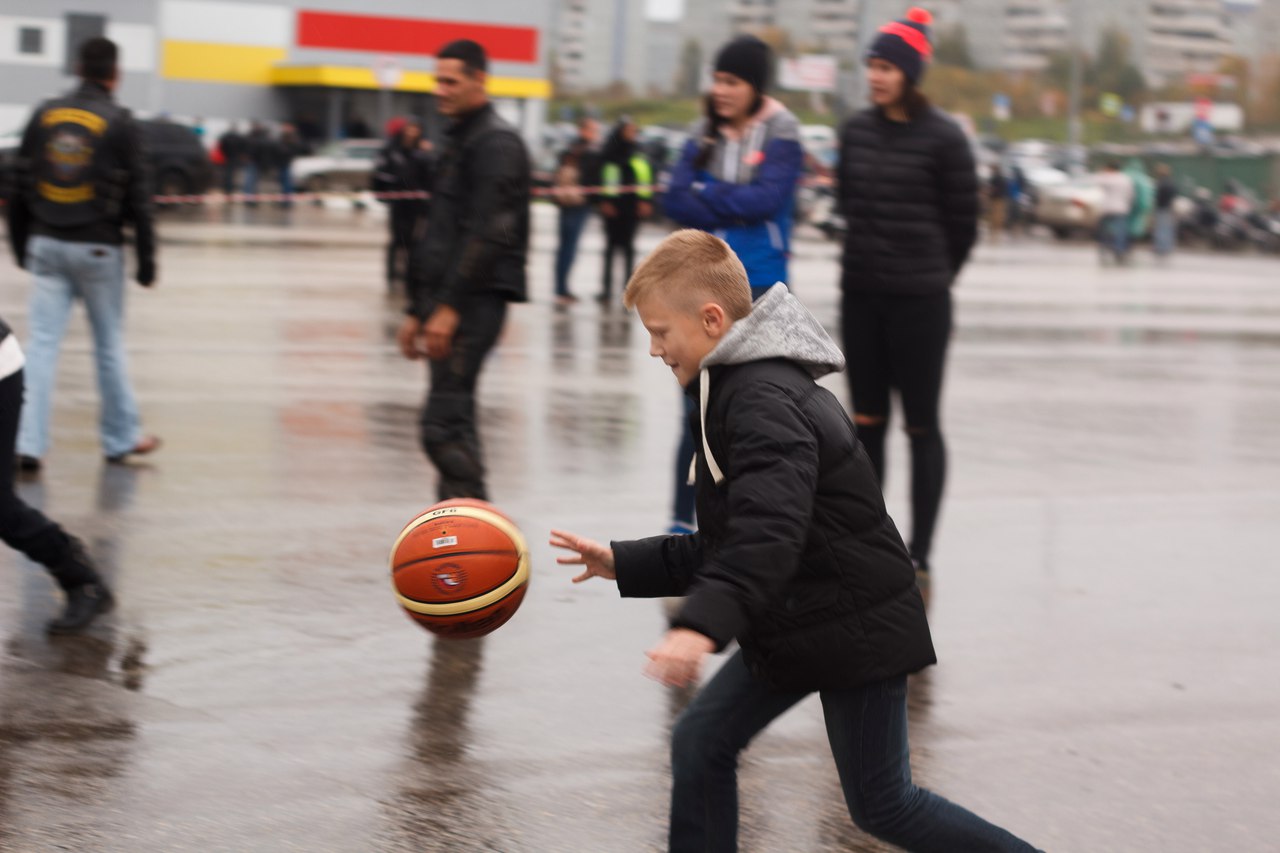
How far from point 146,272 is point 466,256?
2663mm

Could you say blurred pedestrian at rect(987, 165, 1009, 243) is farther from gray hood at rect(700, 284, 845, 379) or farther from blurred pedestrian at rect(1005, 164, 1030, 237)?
gray hood at rect(700, 284, 845, 379)

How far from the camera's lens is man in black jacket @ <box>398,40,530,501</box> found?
21.7 ft

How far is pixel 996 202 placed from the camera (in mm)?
41938

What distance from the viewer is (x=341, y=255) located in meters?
25.2

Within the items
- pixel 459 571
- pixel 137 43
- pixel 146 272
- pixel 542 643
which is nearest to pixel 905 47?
pixel 542 643

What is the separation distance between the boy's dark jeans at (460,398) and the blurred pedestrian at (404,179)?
11622 mm

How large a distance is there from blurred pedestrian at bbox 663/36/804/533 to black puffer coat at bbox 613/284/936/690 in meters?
3.33

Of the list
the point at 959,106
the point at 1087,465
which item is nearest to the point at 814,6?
the point at 959,106

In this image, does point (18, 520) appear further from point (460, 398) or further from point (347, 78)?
point (347, 78)

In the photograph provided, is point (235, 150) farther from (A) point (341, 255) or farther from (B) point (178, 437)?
(B) point (178, 437)

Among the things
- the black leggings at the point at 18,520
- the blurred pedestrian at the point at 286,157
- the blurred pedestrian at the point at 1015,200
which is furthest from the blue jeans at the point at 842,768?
the blurred pedestrian at the point at 1015,200

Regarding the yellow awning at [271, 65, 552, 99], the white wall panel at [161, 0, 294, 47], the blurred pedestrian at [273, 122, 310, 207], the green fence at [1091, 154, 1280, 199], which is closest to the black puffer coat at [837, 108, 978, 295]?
the blurred pedestrian at [273, 122, 310, 207]

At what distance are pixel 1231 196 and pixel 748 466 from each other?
1637 inches

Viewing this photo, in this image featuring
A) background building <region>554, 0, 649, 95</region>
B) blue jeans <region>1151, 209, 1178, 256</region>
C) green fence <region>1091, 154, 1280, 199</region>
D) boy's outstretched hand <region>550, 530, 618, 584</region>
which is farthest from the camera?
background building <region>554, 0, 649, 95</region>
